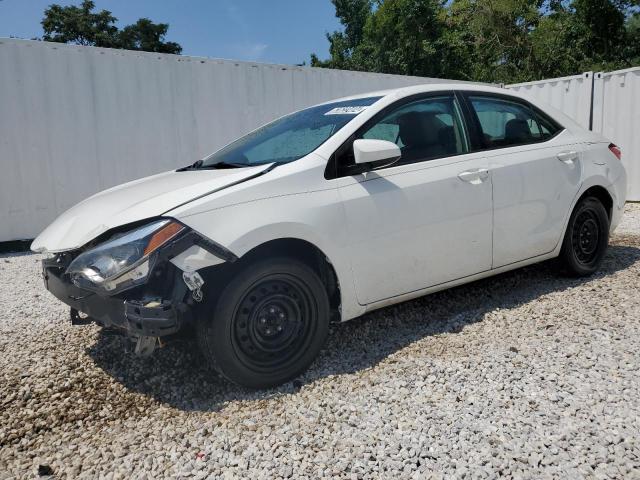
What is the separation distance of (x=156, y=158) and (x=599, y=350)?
22.8ft

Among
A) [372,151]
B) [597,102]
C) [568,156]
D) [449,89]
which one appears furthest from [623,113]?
[372,151]

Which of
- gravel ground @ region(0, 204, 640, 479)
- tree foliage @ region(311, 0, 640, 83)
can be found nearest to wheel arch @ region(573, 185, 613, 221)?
gravel ground @ region(0, 204, 640, 479)

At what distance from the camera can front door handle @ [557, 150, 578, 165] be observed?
4028 mm

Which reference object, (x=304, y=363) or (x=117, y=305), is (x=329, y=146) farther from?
(x=117, y=305)

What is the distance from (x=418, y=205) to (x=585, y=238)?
6.86 feet

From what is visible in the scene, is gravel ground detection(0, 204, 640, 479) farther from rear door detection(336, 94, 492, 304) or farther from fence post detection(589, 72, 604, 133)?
fence post detection(589, 72, 604, 133)

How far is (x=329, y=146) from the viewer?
117 inches

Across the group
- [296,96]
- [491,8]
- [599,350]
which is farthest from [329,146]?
[491,8]

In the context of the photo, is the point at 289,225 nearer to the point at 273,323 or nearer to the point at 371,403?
the point at 273,323

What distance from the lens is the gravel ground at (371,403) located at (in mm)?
2115

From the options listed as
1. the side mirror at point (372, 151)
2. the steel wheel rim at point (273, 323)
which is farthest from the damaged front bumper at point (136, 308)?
the side mirror at point (372, 151)

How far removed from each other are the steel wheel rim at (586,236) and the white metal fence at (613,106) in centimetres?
658

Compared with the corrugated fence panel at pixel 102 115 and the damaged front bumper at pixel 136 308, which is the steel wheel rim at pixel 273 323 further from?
the corrugated fence panel at pixel 102 115

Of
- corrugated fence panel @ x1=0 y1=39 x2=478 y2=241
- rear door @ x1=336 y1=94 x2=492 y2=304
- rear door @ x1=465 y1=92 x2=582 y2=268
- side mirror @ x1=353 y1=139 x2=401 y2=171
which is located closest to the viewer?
side mirror @ x1=353 y1=139 x2=401 y2=171
